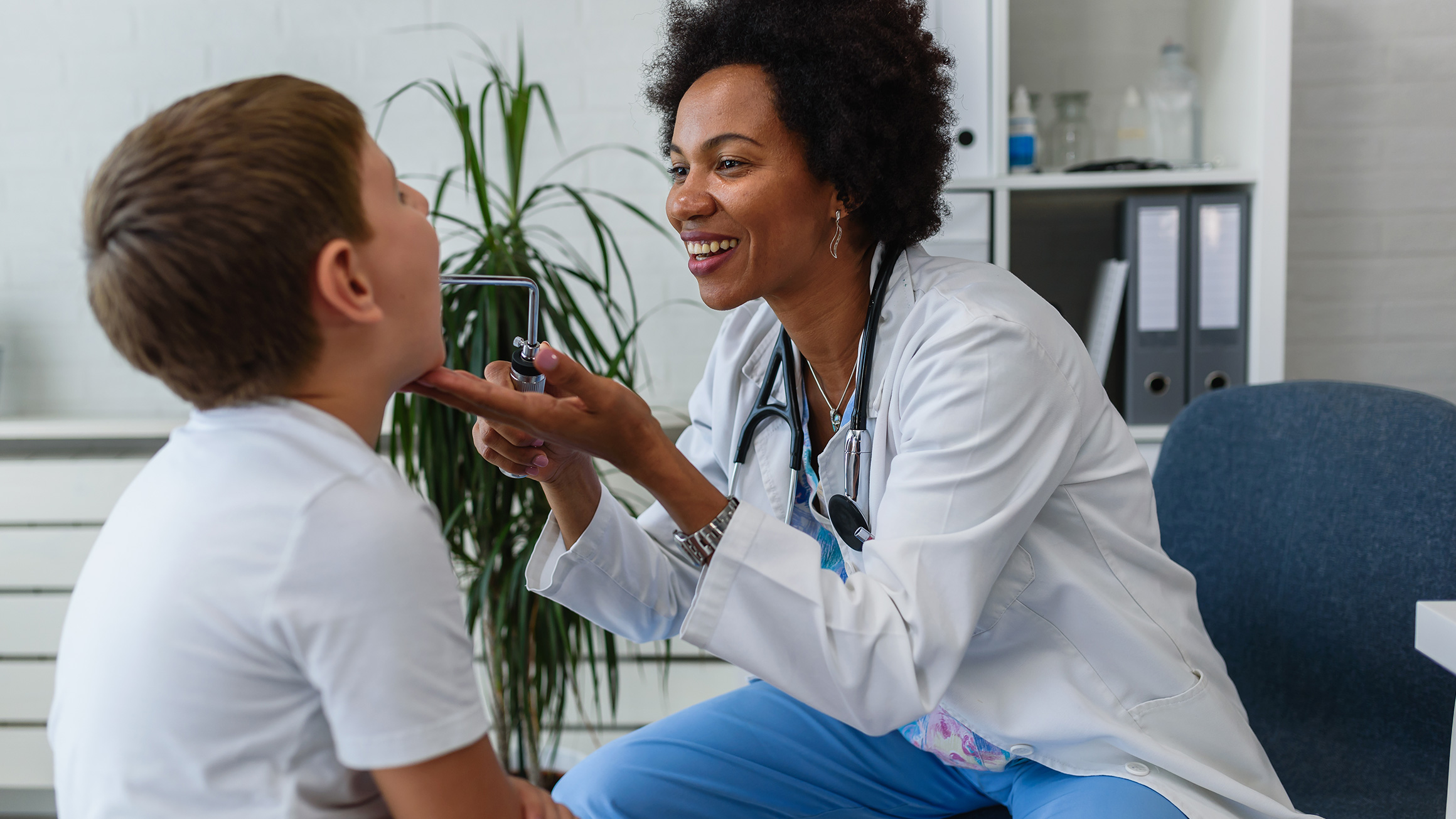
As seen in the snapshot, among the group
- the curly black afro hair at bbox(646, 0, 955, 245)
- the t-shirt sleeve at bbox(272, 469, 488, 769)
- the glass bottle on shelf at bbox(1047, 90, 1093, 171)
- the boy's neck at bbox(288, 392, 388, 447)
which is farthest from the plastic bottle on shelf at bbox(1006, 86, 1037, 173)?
the t-shirt sleeve at bbox(272, 469, 488, 769)

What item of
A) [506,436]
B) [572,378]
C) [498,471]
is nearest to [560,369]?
[572,378]

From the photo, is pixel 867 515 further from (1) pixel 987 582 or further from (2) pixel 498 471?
(2) pixel 498 471

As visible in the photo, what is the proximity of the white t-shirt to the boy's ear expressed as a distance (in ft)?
0.31

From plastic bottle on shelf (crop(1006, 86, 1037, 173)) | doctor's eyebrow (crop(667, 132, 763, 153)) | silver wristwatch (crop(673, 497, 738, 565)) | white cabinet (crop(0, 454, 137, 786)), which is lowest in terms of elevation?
white cabinet (crop(0, 454, 137, 786))

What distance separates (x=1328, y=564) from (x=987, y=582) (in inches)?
23.6

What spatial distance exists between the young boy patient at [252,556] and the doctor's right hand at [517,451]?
27cm

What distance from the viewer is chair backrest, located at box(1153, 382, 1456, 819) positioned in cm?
116

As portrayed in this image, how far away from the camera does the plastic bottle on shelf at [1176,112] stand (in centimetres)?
202

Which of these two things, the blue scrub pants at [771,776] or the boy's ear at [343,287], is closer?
the boy's ear at [343,287]

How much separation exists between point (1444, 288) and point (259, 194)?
2.41m

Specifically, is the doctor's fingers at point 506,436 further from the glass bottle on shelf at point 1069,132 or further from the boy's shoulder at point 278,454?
the glass bottle on shelf at point 1069,132

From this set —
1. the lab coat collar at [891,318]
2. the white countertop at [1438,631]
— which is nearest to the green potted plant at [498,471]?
the lab coat collar at [891,318]

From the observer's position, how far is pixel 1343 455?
125cm

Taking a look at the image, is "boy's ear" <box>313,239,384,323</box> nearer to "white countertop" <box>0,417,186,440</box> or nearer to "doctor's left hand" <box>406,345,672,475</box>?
"doctor's left hand" <box>406,345,672,475</box>
